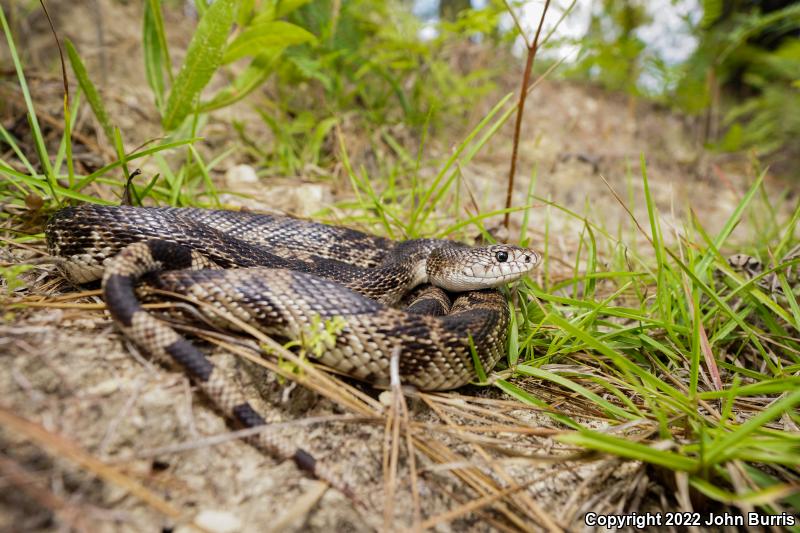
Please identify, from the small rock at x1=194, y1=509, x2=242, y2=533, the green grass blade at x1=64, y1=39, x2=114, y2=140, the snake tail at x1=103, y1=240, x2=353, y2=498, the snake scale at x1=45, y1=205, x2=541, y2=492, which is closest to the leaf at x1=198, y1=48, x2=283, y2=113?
the green grass blade at x1=64, y1=39, x2=114, y2=140

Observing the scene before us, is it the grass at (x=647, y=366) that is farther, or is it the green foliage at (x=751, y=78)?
the green foliage at (x=751, y=78)

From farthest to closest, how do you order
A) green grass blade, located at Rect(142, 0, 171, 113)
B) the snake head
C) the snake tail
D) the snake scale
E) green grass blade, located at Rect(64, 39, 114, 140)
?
green grass blade, located at Rect(142, 0, 171, 113), the snake head, green grass blade, located at Rect(64, 39, 114, 140), the snake scale, the snake tail

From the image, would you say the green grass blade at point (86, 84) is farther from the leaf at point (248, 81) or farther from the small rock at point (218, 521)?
the small rock at point (218, 521)

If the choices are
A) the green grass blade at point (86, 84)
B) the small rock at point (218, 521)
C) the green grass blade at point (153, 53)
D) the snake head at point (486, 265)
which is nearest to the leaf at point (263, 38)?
the green grass blade at point (153, 53)

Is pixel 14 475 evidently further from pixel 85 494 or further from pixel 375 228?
pixel 375 228

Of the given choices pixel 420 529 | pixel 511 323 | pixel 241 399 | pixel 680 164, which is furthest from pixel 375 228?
pixel 680 164

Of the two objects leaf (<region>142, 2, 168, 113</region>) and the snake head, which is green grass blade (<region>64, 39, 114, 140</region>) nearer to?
leaf (<region>142, 2, 168, 113</region>)
